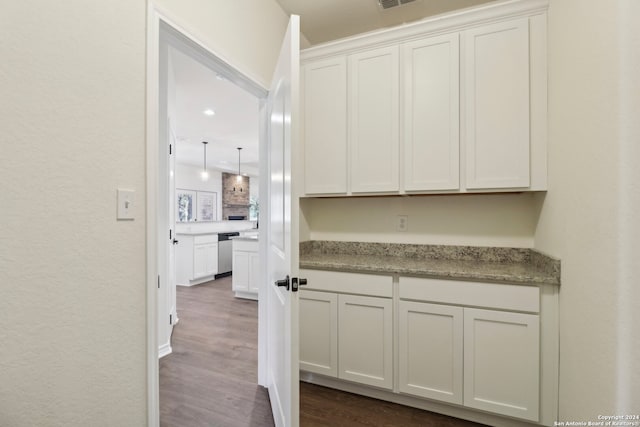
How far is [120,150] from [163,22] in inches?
24.4

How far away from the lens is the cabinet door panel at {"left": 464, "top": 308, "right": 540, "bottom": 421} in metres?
1.55

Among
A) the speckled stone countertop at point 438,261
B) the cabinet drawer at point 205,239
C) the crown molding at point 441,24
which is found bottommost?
the cabinet drawer at point 205,239

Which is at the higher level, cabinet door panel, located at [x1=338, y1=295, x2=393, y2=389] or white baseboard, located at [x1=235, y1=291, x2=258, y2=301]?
cabinet door panel, located at [x1=338, y1=295, x2=393, y2=389]

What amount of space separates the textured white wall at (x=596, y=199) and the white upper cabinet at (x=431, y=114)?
0.52 meters

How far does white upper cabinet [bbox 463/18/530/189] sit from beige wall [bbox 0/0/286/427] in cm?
185

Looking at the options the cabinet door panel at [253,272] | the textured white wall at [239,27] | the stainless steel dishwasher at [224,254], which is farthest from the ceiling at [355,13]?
the stainless steel dishwasher at [224,254]

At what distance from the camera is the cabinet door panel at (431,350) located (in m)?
1.70

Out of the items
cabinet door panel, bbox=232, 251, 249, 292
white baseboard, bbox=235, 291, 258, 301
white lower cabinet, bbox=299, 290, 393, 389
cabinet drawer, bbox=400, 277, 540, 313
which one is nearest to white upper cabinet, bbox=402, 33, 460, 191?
cabinet drawer, bbox=400, 277, 540, 313

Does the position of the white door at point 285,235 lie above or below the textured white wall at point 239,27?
below

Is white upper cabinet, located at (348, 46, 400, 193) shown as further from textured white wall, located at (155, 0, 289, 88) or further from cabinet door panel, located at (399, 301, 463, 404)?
cabinet door panel, located at (399, 301, 463, 404)

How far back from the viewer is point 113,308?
1.05m

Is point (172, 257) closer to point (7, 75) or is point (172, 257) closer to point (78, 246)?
point (78, 246)

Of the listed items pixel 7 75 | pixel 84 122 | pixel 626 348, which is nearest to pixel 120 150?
pixel 84 122

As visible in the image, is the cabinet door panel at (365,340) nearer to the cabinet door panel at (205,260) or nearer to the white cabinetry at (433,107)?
the white cabinetry at (433,107)
